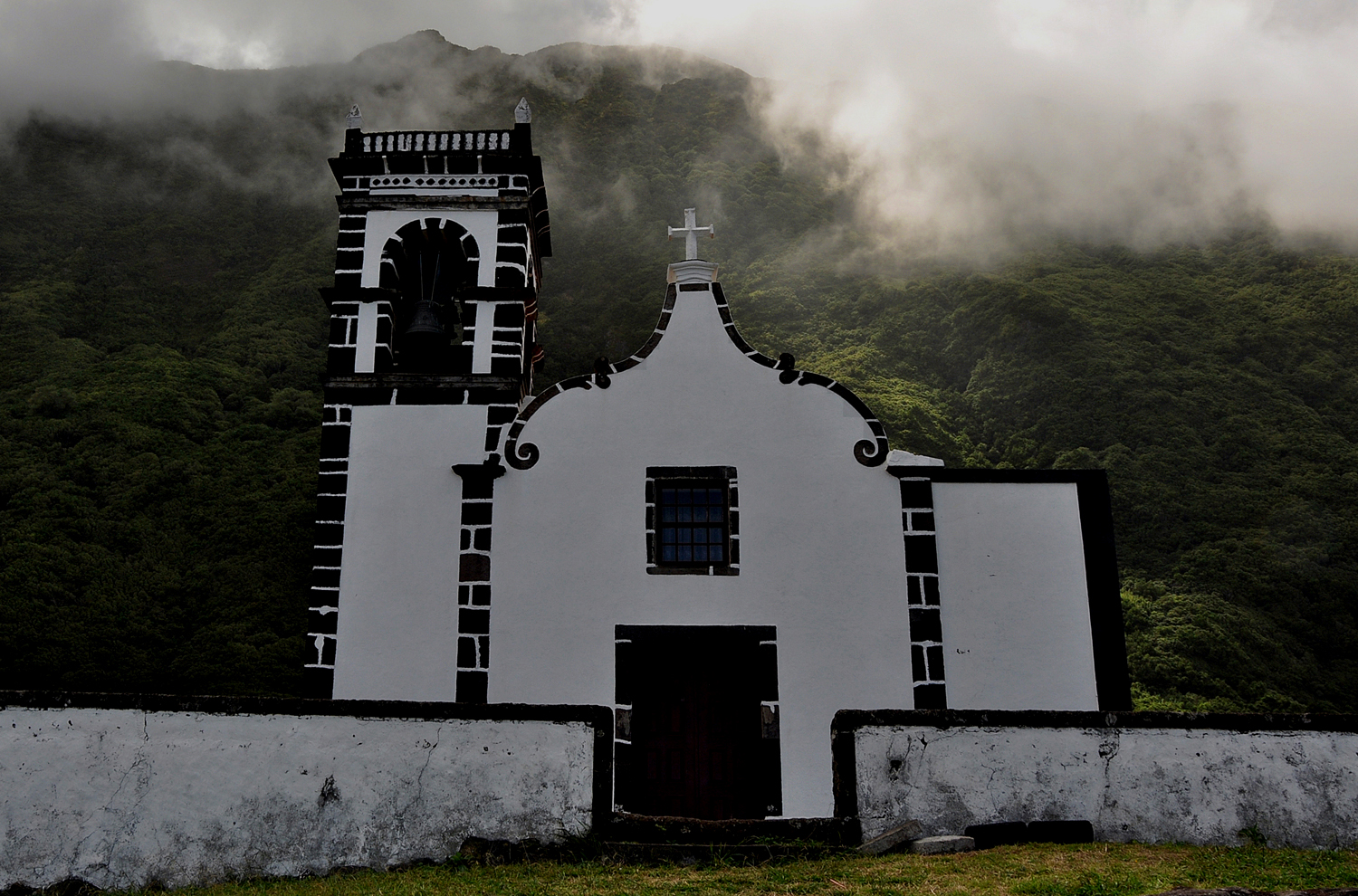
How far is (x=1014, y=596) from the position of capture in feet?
35.4

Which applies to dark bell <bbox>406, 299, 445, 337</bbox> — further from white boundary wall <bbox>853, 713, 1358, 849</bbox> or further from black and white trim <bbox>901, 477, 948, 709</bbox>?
white boundary wall <bbox>853, 713, 1358, 849</bbox>

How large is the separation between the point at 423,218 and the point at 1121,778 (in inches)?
411

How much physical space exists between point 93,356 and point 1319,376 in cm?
3507

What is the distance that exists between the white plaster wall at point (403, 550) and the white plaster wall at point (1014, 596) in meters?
5.35

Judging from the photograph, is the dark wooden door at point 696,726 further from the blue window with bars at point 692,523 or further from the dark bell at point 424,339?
the dark bell at point 424,339

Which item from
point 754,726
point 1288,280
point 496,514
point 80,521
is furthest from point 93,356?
point 1288,280

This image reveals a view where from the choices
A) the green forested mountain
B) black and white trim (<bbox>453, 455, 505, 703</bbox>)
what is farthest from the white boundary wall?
the green forested mountain

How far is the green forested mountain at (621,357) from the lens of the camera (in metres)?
21.9

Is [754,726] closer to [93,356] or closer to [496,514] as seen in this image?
[496,514]

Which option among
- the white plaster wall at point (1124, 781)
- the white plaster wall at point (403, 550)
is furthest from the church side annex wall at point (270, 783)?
the white plaster wall at point (403, 550)

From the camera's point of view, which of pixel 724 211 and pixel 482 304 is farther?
pixel 724 211

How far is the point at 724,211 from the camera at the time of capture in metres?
39.5

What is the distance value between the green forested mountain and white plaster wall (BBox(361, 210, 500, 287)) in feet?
38.7

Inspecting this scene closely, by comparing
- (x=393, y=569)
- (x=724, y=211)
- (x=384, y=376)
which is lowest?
(x=393, y=569)
